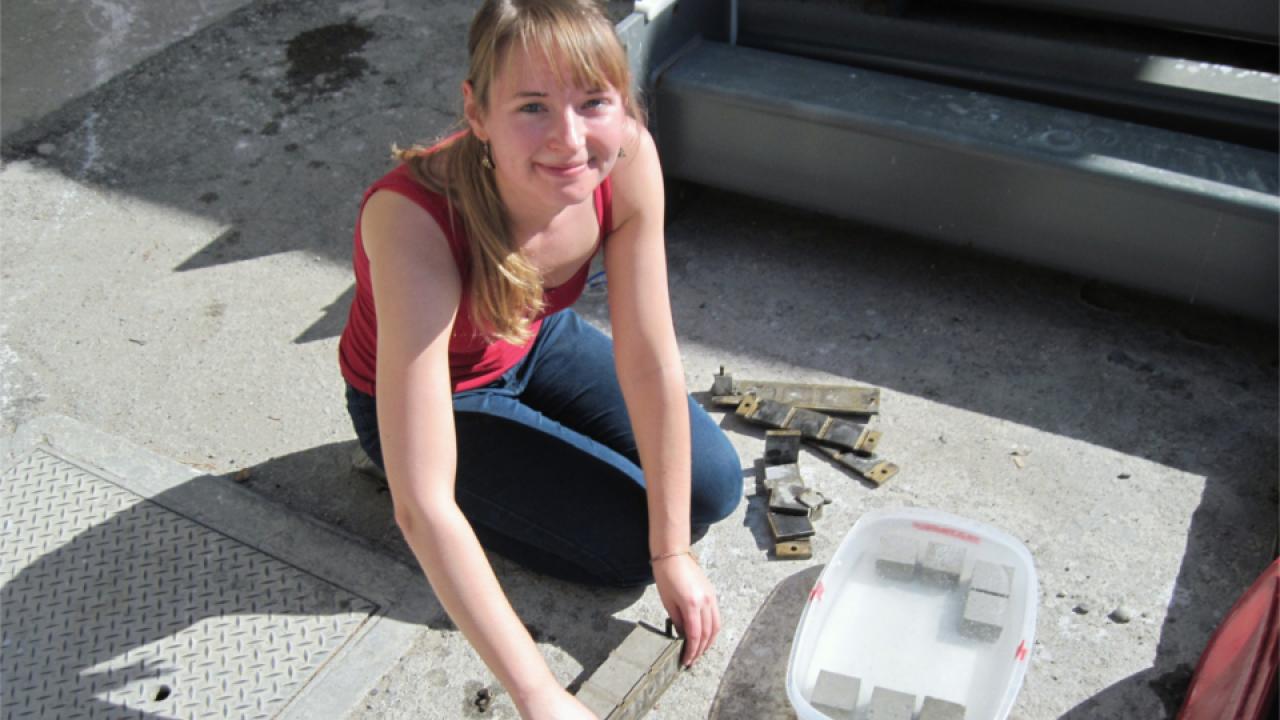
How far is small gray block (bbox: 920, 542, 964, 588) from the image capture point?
2.23 metres

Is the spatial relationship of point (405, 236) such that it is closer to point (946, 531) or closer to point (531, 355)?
point (531, 355)

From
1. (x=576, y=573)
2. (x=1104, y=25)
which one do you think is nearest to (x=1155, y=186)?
(x=1104, y=25)

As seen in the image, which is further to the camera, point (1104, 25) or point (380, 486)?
point (1104, 25)

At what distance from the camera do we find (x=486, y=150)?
6.06 feet

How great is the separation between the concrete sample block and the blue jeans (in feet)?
1.43

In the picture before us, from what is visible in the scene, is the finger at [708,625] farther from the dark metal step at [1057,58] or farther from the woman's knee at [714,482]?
the dark metal step at [1057,58]

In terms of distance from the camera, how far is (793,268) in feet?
10.7

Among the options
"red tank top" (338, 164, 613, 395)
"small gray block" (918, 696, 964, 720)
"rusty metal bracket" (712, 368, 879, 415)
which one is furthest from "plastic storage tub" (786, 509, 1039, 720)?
"red tank top" (338, 164, 613, 395)

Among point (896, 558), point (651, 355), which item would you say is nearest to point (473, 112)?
point (651, 355)

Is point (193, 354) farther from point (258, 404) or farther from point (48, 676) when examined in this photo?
point (48, 676)

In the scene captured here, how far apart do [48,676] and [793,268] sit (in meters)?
2.06

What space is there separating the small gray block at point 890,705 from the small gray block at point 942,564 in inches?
11.5

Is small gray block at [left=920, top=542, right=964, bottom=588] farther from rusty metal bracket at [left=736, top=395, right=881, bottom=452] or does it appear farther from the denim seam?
the denim seam

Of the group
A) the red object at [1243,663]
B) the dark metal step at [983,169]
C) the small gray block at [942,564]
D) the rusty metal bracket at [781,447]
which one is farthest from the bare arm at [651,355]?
the dark metal step at [983,169]
